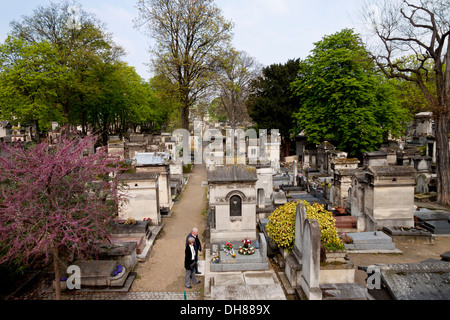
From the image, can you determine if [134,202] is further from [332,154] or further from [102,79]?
[102,79]

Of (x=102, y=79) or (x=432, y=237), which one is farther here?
(x=102, y=79)

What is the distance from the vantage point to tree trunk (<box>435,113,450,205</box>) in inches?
653

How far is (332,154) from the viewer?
80.8ft

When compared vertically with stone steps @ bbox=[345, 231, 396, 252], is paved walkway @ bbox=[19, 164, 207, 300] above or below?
below

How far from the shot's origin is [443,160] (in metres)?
16.8

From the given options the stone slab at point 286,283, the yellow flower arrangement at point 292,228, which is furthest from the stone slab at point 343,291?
the yellow flower arrangement at point 292,228

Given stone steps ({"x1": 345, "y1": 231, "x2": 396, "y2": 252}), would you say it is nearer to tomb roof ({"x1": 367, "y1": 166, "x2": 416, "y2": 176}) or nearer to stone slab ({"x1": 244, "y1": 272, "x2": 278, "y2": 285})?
tomb roof ({"x1": 367, "y1": 166, "x2": 416, "y2": 176})

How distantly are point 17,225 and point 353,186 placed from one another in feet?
44.4

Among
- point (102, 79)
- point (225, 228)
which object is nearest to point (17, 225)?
point (225, 228)

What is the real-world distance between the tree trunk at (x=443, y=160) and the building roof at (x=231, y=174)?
12114 mm

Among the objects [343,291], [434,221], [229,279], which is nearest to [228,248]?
[229,279]

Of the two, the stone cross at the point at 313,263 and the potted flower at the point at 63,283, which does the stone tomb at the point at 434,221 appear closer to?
the stone cross at the point at 313,263

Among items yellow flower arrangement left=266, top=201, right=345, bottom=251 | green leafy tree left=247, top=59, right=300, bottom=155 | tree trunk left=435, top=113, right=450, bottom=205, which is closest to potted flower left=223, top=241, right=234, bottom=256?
yellow flower arrangement left=266, top=201, right=345, bottom=251

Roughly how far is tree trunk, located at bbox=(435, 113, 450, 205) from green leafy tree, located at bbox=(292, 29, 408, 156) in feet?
24.9
